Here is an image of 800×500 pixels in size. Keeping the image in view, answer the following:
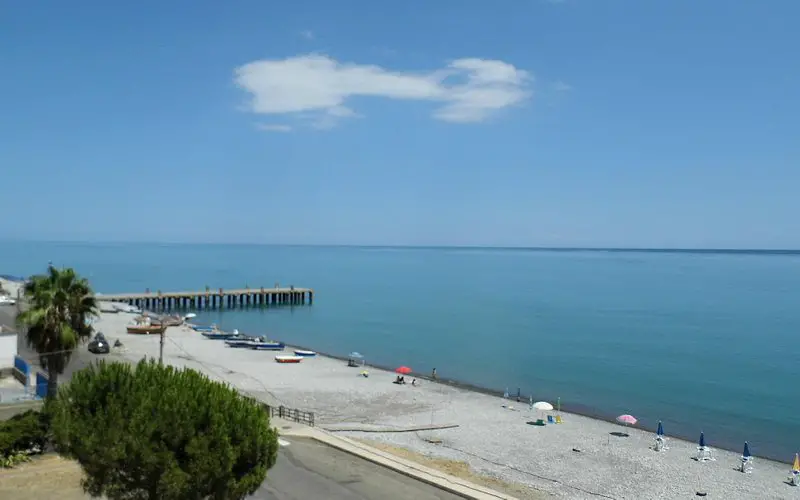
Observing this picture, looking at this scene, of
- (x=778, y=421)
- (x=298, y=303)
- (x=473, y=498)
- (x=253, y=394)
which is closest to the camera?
(x=473, y=498)

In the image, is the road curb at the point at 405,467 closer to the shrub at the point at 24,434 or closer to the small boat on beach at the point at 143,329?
the shrub at the point at 24,434

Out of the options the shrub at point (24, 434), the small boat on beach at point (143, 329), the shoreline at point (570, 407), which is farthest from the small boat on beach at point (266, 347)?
the shrub at point (24, 434)

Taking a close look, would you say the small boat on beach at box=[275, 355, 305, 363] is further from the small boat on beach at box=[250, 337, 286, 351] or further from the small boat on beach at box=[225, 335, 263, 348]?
the small boat on beach at box=[225, 335, 263, 348]

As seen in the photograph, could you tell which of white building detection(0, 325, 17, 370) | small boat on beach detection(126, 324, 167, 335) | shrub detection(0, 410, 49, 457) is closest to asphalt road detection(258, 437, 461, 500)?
shrub detection(0, 410, 49, 457)

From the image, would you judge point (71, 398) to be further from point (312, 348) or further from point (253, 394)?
point (312, 348)

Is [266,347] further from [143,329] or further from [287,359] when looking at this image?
[143,329]

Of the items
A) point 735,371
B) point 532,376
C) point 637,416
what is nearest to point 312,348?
point 532,376
